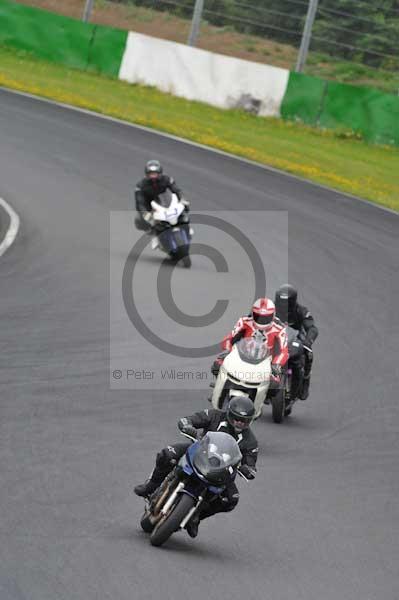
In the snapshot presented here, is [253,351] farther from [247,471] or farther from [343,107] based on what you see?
[343,107]

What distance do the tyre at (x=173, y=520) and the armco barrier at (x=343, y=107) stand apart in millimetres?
28390

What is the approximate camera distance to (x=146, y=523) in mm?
9500

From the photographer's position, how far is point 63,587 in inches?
313

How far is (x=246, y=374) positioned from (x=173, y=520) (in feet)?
10.2

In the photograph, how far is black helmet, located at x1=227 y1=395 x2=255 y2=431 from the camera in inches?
389

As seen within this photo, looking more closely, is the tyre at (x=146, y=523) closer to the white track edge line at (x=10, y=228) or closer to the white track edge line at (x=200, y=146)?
the white track edge line at (x=10, y=228)

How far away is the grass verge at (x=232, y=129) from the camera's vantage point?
3198 centimetres

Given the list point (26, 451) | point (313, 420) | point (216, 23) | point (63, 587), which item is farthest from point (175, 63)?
point (63, 587)

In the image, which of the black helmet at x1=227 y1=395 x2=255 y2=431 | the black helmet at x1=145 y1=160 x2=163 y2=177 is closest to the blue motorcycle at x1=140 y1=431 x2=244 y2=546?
the black helmet at x1=227 y1=395 x2=255 y2=431

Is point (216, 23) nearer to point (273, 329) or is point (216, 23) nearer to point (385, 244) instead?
point (385, 244)

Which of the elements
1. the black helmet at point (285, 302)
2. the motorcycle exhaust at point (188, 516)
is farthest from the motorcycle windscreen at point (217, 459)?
the black helmet at point (285, 302)

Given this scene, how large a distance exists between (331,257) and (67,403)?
11052 mm

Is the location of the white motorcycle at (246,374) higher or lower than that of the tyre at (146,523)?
higher

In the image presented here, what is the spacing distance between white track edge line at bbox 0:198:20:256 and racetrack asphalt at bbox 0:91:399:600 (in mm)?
156
